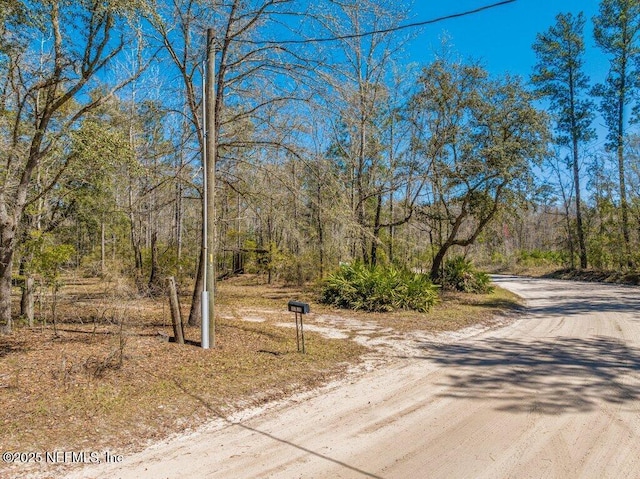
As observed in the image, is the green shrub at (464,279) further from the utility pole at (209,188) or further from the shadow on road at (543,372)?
the utility pole at (209,188)

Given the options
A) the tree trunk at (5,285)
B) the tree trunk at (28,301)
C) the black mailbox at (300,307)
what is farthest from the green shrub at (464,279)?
the tree trunk at (5,285)

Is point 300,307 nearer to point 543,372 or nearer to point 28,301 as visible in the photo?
point 543,372

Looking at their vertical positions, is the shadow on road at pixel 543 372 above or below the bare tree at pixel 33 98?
below

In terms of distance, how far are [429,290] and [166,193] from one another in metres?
7.88

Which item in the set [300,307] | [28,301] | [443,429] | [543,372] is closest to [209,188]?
[300,307]

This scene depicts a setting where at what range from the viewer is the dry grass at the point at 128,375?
3.60m

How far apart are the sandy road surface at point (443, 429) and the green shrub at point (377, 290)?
5232 mm

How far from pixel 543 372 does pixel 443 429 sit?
2533 millimetres

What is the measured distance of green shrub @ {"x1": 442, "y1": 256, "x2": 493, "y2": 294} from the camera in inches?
650

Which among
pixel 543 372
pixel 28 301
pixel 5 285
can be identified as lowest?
pixel 543 372

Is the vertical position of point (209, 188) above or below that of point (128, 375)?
above

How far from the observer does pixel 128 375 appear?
192 inches

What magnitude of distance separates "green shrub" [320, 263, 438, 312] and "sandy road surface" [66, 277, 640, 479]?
5232mm

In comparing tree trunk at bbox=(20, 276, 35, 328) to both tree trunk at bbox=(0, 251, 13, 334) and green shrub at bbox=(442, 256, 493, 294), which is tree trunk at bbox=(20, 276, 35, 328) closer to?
tree trunk at bbox=(0, 251, 13, 334)
